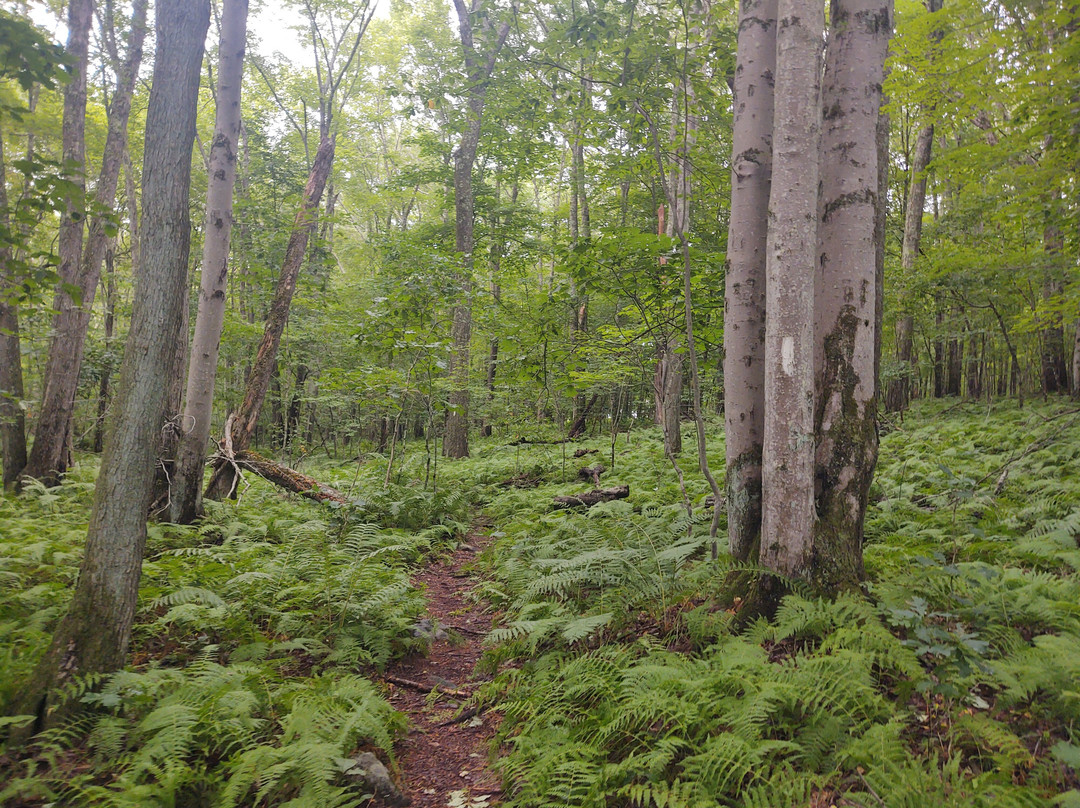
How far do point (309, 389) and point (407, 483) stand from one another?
536 inches

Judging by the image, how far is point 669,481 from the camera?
871cm

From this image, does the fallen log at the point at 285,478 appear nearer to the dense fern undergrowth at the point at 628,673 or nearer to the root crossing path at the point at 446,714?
the dense fern undergrowth at the point at 628,673

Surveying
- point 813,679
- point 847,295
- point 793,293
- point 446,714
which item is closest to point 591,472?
point 446,714

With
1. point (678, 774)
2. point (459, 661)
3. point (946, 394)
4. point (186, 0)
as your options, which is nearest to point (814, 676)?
point (678, 774)

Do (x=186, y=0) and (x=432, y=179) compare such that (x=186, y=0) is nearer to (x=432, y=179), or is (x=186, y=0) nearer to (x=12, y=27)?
(x=12, y=27)

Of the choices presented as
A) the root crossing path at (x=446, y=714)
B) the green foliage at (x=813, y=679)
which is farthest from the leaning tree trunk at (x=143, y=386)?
the green foliage at (x=813, y=679)

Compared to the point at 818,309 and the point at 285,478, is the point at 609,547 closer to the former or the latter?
the point at 818,309

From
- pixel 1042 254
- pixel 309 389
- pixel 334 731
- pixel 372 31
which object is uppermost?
pixel 372 31

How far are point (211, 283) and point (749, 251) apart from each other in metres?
5.75

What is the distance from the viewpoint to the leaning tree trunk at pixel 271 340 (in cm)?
804

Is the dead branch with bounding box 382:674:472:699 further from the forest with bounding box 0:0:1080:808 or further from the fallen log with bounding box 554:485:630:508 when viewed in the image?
the fallen log with bounding box 554:485:630:508

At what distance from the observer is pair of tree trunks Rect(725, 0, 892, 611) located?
344 centimetres

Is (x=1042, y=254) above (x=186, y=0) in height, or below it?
above

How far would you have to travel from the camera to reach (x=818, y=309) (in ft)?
12.2
